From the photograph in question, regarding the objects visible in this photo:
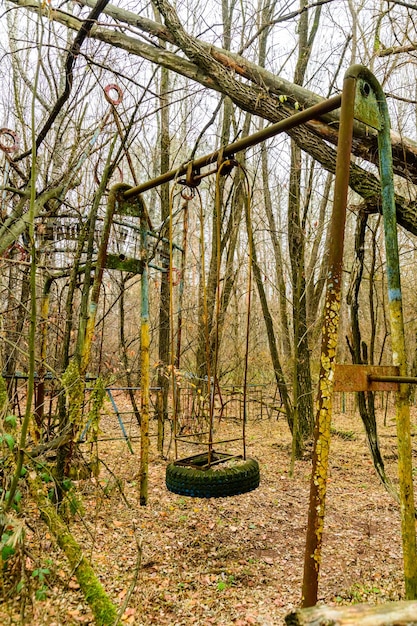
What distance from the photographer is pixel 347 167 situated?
62.6 inches

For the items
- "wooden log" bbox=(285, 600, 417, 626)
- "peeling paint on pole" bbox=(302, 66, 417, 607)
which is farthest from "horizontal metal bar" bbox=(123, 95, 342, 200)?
"wooden log" bbox=(285, 600, 417, 626)

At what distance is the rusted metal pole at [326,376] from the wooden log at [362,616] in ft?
1.88

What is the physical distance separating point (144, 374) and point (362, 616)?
3.24m

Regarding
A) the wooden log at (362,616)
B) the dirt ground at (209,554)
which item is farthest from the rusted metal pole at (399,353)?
the dirt ground at (209,554)

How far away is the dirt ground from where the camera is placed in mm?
2568

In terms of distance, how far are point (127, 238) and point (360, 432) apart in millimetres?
6858

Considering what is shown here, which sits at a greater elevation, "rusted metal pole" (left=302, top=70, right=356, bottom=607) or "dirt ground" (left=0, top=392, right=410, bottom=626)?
"rusted metal pole" (left=302, top=70, right=356, bottom=607)

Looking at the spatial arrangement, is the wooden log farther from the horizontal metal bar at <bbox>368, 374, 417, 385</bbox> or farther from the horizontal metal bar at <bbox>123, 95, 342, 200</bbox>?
the horizontal metal bar at <bbox>123, 95, 342, 200</bbox>

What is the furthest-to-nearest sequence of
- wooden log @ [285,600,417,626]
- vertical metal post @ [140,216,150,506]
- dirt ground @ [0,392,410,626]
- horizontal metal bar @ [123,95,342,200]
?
vertical metal post @ [140,216,150,506], dirt ground @ [0,392,410,626], horizontal metal bar @ [123,95,342,200], wooden log @ [285,600,417,626]

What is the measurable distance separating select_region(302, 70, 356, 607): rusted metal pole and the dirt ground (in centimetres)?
99

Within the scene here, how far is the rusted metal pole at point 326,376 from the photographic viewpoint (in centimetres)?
148

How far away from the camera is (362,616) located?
88cm

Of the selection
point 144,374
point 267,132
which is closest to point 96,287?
point 144,374

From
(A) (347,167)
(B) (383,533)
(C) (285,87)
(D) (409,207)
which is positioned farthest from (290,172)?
(A) (347,167)
